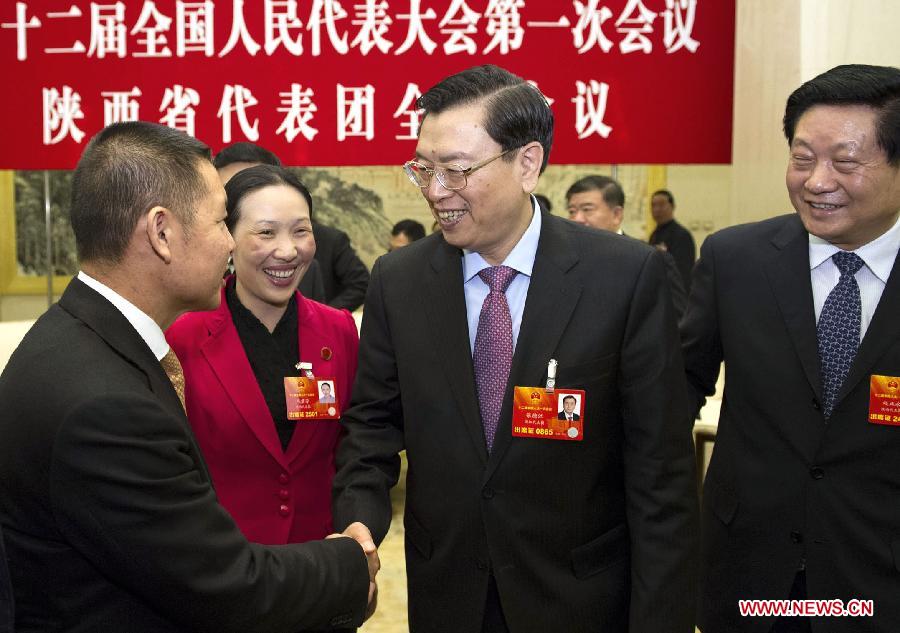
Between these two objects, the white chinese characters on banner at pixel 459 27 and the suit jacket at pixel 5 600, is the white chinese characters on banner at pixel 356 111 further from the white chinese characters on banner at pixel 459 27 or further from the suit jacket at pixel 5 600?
the suit jacket at pixel 5 600

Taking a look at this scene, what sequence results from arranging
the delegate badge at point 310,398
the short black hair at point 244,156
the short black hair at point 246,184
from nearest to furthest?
the delegate badge at point 310,398, the short black hair at point 246,184, the short black hair at point 244,156

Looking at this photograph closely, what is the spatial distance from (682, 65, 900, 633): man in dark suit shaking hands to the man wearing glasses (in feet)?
0.86

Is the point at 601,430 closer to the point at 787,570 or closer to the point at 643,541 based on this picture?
the point at 643,541

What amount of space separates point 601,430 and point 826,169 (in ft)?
2.37

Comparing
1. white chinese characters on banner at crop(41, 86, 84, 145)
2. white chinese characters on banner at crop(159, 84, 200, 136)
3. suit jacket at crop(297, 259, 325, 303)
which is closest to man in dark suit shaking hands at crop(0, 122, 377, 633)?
suit jacket at crop(297, 259, 325, 303)

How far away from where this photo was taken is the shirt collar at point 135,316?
4.75 feet

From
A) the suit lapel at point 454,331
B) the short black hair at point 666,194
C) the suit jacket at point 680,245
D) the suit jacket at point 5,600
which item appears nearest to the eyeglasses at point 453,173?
the suit lapel at point 454,331

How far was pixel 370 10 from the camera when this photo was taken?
4.18 m

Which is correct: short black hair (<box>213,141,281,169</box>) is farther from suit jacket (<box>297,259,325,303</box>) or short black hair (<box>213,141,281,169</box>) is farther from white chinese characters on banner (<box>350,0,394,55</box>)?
white chinese characters on banner (<box>350,0,394,55</box>)

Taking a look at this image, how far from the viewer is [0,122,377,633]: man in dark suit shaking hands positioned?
1265 millimetres

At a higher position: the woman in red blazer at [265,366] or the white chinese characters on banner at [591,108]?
the white chinese characters on banner at [591,108]

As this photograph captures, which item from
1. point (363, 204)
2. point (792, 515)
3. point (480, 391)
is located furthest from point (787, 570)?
point (363, 204)

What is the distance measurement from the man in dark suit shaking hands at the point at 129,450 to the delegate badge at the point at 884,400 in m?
1.10

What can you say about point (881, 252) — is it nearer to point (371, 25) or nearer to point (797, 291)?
point (797, 291)
